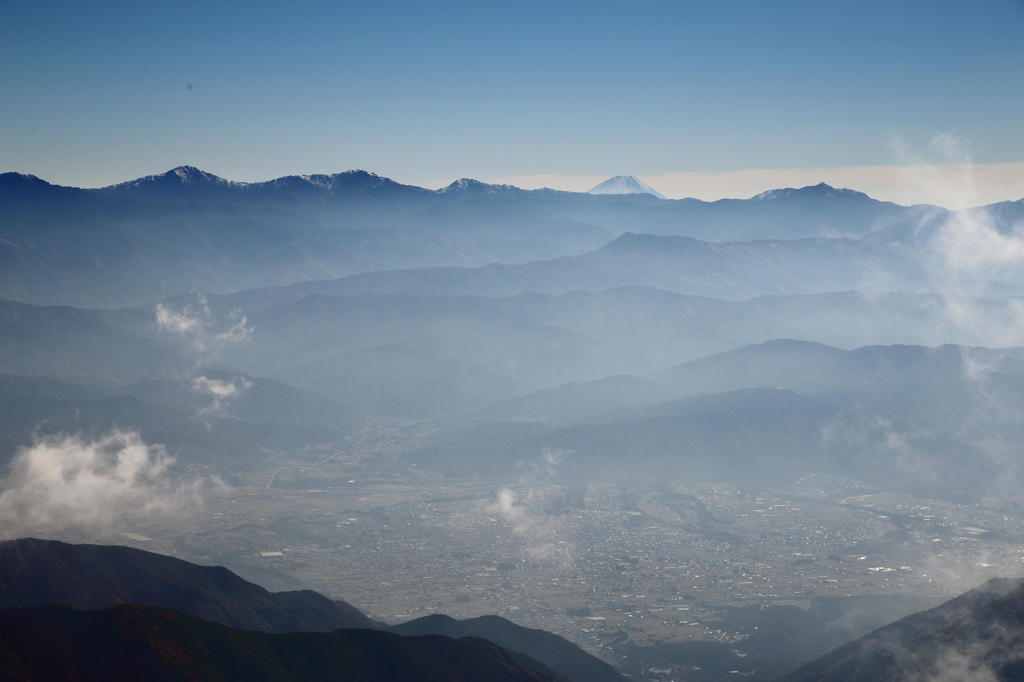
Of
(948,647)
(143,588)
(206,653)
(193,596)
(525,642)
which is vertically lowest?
(948,647)

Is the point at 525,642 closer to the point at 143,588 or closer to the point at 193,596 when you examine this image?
the point at 193,596

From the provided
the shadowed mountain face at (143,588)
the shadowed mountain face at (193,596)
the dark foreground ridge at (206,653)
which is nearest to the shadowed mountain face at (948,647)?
the shadowed mountain face at (193,596)

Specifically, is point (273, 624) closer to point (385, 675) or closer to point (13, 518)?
point (385, 675)

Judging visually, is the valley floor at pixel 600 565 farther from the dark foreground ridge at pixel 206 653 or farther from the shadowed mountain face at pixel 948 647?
the dark foreground ridge at pixel 206 653

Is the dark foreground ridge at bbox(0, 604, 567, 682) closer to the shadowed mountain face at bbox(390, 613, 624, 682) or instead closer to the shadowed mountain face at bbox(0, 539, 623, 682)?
the shadowed mountain face at bbox(0, 539, 623, 682)

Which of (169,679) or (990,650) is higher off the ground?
(169,679)

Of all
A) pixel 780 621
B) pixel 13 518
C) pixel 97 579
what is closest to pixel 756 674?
pixel 780 621

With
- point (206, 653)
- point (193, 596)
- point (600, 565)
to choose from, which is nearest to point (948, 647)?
point (206, 653)
